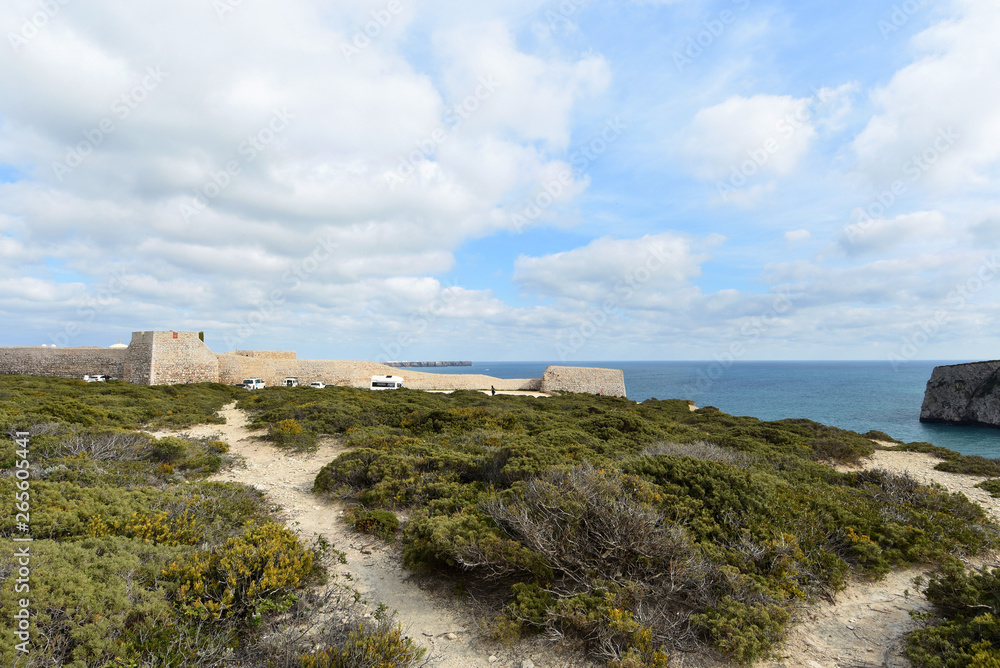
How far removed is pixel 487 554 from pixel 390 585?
4.24 feet

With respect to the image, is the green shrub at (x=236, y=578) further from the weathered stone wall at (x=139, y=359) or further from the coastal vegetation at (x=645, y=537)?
the weathered stone wall at (x=139, y=359)

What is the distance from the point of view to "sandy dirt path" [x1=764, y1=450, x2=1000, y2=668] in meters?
3.98

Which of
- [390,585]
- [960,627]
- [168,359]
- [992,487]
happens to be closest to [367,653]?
[390,585]

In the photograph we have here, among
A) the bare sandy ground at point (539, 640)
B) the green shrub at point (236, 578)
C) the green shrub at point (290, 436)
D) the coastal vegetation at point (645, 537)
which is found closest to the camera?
the green shrub at point (236, 578)

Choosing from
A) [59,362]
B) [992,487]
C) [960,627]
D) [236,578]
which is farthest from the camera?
[59,362]

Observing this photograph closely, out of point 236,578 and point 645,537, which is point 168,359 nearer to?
point 236,578

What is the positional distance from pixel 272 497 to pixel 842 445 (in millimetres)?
17352

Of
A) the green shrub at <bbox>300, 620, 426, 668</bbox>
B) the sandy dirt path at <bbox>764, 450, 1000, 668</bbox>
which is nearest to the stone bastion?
the sandy dirt path at <bbox>764, 450, 1000, 668</bbox>

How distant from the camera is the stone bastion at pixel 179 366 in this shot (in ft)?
93.4

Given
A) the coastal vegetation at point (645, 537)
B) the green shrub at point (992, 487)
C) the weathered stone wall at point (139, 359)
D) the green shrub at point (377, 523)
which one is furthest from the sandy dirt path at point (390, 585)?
the weathered stone wall at point (139, 359)

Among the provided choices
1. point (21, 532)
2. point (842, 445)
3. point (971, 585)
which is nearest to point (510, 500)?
point (971, 585)

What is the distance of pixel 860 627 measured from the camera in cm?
448

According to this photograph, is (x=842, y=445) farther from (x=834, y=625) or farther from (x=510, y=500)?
(x=510, y=500)

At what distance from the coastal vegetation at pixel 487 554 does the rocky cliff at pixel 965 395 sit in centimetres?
3975
